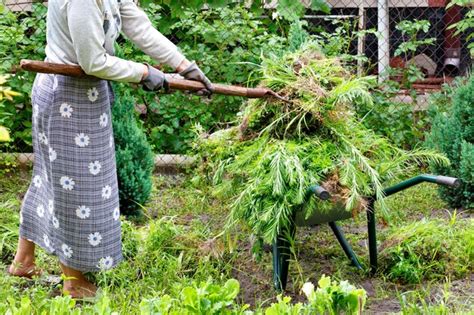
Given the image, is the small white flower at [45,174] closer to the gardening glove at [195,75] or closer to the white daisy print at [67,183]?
the white daisy print at [67,183]

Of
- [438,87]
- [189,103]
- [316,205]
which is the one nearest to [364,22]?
[438,87]

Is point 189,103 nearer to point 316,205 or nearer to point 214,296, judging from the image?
point 316,205

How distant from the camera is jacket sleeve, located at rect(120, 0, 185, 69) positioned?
4020 millimetres

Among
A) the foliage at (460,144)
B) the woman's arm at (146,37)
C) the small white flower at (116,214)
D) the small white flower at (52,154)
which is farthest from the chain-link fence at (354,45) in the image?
the small white flower at (52,154)

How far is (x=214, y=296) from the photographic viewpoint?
8.78 ft

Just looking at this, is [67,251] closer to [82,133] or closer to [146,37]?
[82,133]

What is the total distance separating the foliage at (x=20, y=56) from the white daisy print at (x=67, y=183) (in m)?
2.87

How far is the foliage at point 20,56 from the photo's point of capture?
669 cm

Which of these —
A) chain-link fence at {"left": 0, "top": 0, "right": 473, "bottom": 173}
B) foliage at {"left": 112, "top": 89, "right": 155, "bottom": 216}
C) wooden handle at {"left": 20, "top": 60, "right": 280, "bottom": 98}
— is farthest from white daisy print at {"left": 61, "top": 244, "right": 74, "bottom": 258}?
chain-link fence at {"left": 0, "top": 0, "right": 473, "bottom": 173}

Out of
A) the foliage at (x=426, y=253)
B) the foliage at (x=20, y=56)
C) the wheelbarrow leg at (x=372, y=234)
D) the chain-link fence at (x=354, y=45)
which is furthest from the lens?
the chain-link fence at (x=354, y=45)

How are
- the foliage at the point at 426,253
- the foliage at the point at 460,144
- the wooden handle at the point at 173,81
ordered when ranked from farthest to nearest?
the foliage at the point at 460,144 < the foliage at the point at 426,253 < the wooden handle at the point at 173,81

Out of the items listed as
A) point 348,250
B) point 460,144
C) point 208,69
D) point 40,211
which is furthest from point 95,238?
point 208,69

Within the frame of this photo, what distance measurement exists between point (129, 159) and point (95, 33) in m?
1.87

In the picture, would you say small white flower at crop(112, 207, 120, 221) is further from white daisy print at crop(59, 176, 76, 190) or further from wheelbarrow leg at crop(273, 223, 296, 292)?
wheelbarrow leg at crop(273, 223, 296, 292)
